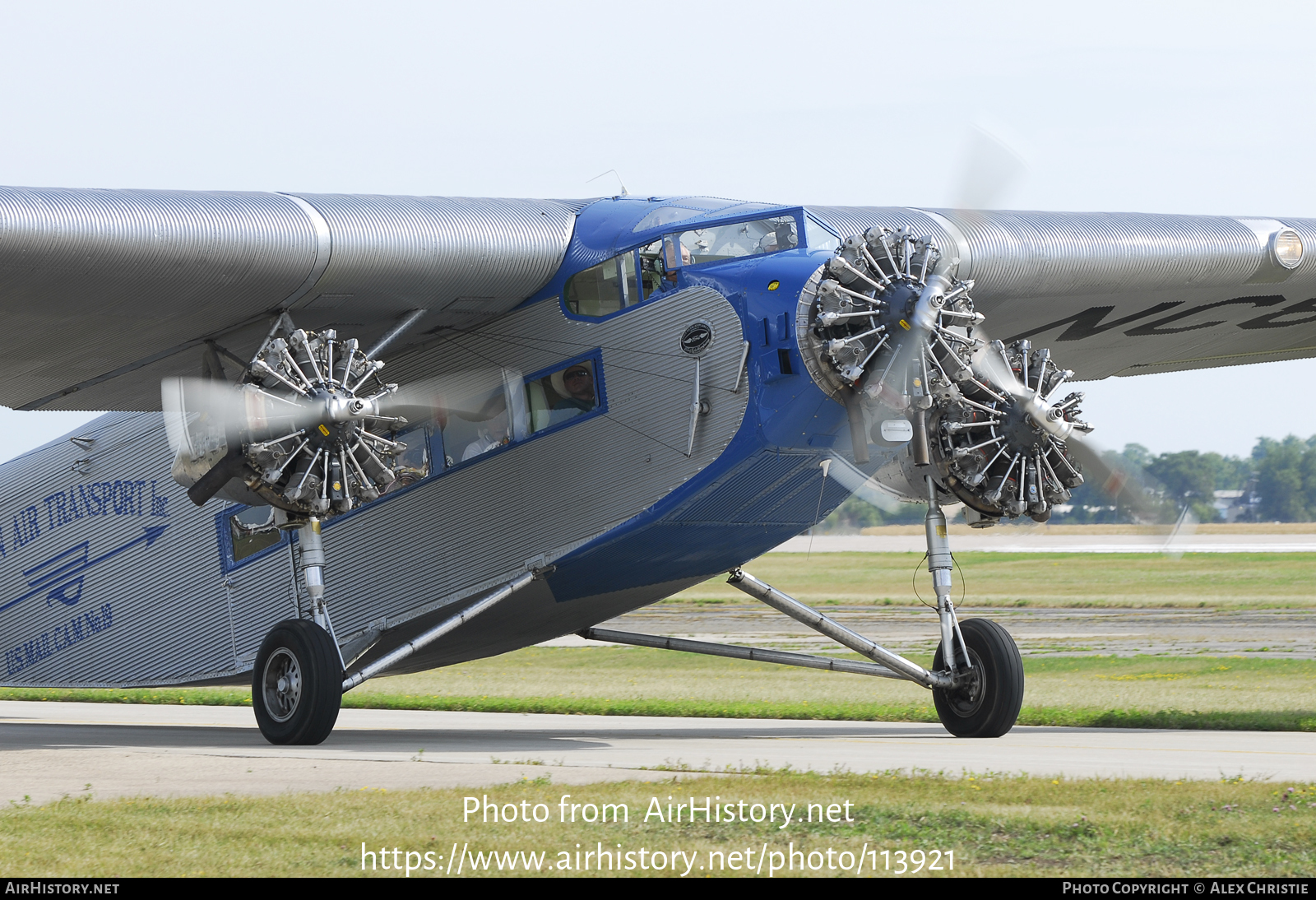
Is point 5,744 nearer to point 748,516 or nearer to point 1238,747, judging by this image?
point 748,516

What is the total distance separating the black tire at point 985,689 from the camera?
14.9 meters

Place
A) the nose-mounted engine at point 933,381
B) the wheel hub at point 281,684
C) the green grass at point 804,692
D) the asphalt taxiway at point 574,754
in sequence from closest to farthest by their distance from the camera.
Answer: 1. the asphalt taxiway at point 574,754
2. the nose-mounted engine at point 933,381
3. the wheel hub at point 281,684
4. the green grass at point 804,692

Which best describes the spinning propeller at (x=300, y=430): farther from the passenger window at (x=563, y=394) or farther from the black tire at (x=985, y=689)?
the black tire at (x=985, y=689)

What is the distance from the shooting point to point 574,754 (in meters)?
13.3

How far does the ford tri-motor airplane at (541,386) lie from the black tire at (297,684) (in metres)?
0.03

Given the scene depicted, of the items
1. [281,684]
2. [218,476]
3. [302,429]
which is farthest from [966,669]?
[218,476]

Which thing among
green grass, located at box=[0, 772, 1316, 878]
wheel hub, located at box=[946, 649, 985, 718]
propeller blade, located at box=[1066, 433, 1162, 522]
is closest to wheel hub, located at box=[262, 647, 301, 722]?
green grass, located at box=[0, 772, 1316, 878]

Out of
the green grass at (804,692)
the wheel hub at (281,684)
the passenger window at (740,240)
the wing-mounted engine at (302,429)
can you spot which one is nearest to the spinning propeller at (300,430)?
the wing-mounted engine at (302,429)

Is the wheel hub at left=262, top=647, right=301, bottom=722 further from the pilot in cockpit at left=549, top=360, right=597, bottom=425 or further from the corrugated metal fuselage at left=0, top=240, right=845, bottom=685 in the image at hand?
the pilot in cockpit at left=549, top=360, right=597, bottom=425

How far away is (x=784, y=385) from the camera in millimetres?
13781

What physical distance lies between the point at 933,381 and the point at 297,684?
265 inches

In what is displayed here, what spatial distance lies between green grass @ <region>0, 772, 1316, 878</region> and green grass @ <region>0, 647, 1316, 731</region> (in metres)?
7.12

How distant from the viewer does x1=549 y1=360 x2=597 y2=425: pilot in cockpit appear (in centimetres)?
1547
